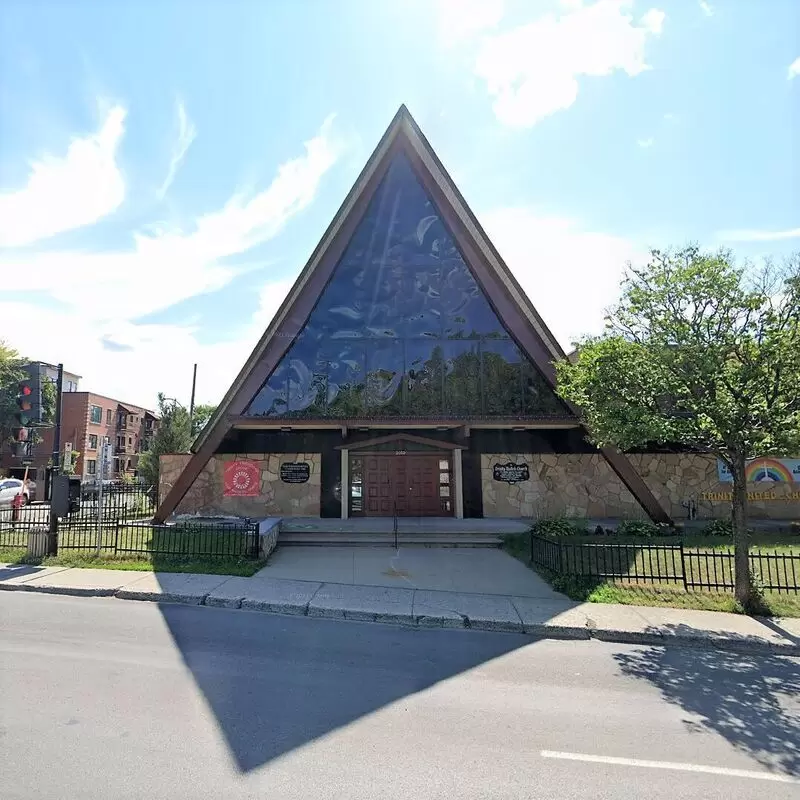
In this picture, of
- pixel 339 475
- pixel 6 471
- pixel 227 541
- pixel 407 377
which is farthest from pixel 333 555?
pixel 6 471

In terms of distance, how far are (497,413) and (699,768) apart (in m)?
12.3

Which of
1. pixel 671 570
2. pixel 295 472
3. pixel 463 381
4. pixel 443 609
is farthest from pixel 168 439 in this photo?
pixel 671 570

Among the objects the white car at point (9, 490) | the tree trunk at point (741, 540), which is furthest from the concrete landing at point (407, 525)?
Answer: the white car at point (9, 490)

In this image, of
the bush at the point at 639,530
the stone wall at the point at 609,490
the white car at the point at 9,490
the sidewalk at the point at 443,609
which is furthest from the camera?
the white car at the point at 9,490

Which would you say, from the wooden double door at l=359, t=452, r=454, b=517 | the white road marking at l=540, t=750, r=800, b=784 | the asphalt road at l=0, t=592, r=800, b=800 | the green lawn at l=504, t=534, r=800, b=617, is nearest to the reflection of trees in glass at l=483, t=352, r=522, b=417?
the wooden double door at l=359, t=452, r=454, b=517

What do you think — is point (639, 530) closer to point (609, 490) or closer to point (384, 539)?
point (609, 490)

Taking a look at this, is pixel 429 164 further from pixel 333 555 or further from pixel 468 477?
pixel 333 555

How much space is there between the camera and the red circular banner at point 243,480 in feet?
54.6

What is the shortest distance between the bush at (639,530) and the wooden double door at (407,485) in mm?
5313

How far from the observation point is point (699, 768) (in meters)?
3.55

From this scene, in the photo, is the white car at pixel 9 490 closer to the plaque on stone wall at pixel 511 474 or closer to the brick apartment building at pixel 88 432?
the brick apartment building at pixel 88 432

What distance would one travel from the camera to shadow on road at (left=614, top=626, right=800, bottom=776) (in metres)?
4.01

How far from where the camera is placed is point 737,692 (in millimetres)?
5055

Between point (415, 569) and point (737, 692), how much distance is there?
6164 millimetres
